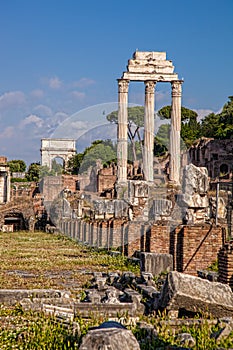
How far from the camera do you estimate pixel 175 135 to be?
54.8 m

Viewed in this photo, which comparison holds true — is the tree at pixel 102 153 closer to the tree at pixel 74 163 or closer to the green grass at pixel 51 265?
the tree at pixel 74 163

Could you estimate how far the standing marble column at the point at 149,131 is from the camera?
178 feet

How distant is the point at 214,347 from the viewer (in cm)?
602

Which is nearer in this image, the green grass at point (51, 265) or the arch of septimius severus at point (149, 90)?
the green grass at point (51, 265)

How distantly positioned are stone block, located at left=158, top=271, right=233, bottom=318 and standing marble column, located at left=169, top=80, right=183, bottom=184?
45.5m

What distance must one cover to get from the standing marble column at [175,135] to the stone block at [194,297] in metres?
45.5

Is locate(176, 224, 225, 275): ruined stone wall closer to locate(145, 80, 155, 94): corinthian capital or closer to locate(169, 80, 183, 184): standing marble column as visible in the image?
locate(169, 80, 183, 184): standing marble column

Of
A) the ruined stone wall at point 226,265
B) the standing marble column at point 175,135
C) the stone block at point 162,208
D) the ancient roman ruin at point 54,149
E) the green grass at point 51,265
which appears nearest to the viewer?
the ruined stone wall at point 226,265

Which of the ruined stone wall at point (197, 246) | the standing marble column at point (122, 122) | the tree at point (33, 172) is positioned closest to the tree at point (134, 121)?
the standing marble column at point (122, 122)

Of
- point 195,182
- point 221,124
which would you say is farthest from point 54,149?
point 195,182

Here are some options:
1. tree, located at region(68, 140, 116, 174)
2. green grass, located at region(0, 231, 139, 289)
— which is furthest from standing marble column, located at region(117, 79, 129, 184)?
green grass, located at region(0, 231, 139, 289)

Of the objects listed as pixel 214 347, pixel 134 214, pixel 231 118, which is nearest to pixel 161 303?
pixel 214 347

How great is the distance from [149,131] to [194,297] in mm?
47696

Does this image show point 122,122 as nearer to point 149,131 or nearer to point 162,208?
point 149,131
